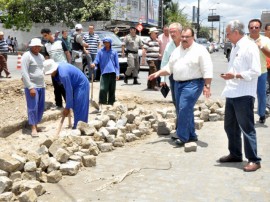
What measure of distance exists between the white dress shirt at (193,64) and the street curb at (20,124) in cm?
336

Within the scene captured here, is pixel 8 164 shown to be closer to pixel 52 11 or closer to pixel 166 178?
pixel 166 178

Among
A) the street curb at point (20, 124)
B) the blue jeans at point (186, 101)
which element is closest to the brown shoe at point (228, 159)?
the blue jeans at point (186, 101)

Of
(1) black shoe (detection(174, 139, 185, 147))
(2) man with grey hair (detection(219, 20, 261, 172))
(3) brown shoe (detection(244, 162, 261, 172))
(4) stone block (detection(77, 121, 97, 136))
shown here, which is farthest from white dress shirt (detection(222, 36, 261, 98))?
(4) stone block (detection(77, 121, 97, 136))

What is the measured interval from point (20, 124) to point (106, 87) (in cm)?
207

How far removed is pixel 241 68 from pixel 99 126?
9.04ft

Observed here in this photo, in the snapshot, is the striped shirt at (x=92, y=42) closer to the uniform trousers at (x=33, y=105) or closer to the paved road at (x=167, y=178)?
the uniform trousers at (x=33, y=105)

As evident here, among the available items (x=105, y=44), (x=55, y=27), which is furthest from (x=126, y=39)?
(x=55, y=27)

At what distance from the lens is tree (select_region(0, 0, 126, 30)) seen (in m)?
30.7

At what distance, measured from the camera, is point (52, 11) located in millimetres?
32344

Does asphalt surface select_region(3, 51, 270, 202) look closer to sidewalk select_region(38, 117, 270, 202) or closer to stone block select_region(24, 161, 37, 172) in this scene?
sidewalk select_region(38, 117, 270, 202)

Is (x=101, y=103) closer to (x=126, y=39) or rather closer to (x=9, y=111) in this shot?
(x=9, y=111)

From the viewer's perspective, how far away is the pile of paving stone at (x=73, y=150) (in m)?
4.52

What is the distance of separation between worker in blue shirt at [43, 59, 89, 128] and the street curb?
4.97 ft

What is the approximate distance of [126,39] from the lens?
13141 mm
